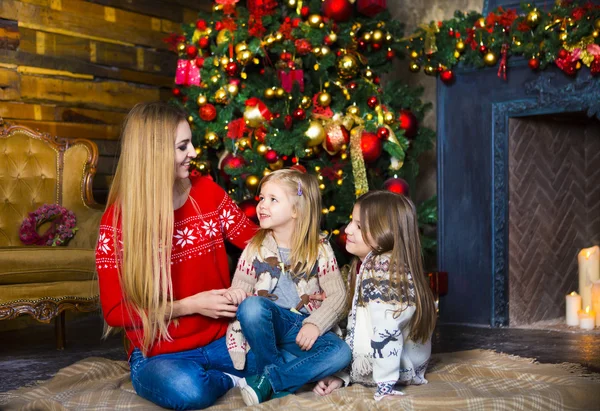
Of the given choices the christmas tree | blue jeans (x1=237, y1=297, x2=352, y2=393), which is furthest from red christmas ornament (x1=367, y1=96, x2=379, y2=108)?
blue jeans (x1=237, y1=297, x2=352, y2=393)

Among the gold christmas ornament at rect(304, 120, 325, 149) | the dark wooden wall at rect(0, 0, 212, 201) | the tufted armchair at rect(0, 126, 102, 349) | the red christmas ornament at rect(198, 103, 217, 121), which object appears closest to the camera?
the tufted armchair at rect(0, 126, 102, 349)

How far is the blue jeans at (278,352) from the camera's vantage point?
8.75 feet

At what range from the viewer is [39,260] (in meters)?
3.89

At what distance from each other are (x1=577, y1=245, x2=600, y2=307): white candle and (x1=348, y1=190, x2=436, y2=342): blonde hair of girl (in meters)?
2.12

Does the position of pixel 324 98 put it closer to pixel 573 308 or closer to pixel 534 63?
pixel 534 63

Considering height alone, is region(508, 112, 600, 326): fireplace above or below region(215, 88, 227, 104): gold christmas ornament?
below

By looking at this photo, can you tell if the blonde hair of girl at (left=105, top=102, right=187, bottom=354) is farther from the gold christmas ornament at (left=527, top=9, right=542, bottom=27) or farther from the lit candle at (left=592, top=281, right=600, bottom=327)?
the lit candle at (left=592, top=281, right=600, bottom=327)

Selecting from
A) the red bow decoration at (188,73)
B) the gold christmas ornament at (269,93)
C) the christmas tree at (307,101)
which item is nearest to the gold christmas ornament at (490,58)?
the christmas tree at (307,101)

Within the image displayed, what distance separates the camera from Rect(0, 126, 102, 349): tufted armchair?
3979 mm

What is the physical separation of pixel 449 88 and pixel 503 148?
0.47m

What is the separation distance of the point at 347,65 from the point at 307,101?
0.30m

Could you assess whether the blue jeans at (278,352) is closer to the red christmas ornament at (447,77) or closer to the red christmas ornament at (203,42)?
the red christmas ornament at (447,77)

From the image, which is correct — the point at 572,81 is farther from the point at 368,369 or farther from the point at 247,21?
the point at 368,369

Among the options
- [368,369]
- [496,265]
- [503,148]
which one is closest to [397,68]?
[503,148]
